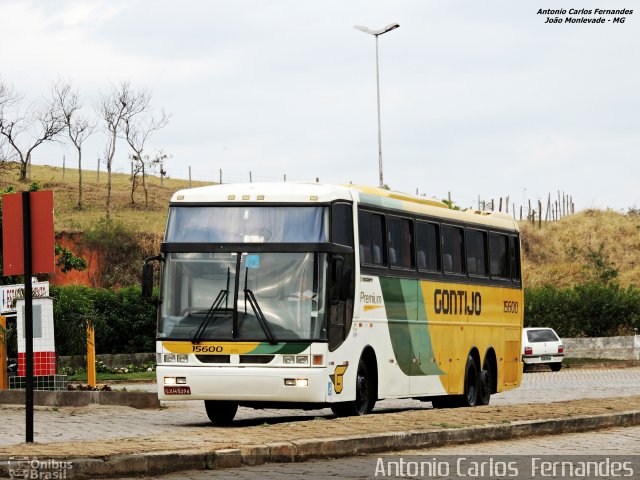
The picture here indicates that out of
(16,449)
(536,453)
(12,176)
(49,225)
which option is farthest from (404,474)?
(12,176)

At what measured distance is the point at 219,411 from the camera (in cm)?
2148

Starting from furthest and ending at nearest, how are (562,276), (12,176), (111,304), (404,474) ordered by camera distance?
1. (12,176)
2. (562,276)
3. (111,304)
4. (404,474)

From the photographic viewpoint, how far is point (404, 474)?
494 inches

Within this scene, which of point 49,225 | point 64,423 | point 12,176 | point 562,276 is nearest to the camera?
point 49,225

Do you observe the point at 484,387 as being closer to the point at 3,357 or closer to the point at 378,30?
the point at 3,357

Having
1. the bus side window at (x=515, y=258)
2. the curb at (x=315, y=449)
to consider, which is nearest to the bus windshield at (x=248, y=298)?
the curb at (x=315, y=449)

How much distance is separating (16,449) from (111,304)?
32.6 metres

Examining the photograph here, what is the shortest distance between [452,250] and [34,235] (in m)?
12.2

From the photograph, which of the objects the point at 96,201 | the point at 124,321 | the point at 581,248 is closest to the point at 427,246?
the point at 124,321

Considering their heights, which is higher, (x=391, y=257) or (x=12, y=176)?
(x=12, y=176)

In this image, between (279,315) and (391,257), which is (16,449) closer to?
(279,315)

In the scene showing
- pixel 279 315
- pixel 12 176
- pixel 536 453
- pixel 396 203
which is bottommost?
pixel 536 453

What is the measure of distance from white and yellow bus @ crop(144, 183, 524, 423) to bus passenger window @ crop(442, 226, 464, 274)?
5.81 ft

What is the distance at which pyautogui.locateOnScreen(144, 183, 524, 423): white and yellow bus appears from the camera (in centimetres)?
2000
